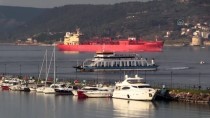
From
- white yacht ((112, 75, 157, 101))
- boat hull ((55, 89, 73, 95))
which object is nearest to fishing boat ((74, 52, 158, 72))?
boat hull ((55, 89, 73, 95))

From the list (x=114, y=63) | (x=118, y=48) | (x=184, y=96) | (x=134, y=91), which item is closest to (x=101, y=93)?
(x=134, y=91)

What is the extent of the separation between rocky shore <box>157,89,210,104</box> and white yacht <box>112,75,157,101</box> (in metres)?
0.82

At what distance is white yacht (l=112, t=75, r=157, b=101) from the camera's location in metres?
35.1

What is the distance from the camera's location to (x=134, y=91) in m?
35.6

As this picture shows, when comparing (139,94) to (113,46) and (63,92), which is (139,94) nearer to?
(63,92)

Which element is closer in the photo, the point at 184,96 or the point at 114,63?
the point at 184,96

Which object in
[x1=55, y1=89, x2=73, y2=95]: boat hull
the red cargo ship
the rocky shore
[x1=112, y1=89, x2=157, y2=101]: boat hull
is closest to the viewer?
the rocky shore

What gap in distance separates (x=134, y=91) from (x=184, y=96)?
2.31 meters

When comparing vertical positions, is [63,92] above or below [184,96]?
above

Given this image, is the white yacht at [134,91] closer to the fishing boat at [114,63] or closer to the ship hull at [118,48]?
the fishing boat at [114,63]

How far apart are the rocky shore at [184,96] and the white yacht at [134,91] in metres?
0.82

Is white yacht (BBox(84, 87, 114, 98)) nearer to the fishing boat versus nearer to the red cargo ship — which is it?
the fishing boat

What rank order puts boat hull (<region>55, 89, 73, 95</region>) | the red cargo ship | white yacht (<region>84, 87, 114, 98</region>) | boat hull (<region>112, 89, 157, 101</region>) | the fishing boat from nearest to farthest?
1. boat hull (<region>112, 89, 157, 101</region>)
2. white yacht (<region>84, 87, 114, 98</region>)
3. boat hull (<region>55, 89, 73, 95</region>)
4. the fishing boat
5. the red cargo ship

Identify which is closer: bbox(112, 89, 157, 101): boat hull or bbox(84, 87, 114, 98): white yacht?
bbox(112, 89, 157, 101): boat hull
